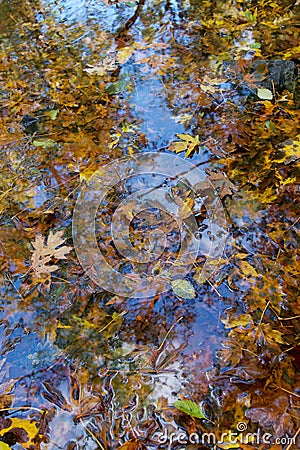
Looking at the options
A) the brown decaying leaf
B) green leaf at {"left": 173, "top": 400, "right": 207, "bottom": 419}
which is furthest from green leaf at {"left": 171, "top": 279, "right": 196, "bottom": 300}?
the brown decaying leaf

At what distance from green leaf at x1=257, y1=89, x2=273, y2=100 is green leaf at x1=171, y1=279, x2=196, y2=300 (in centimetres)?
127

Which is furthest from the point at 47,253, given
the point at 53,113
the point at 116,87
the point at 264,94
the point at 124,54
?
the point at 124,54

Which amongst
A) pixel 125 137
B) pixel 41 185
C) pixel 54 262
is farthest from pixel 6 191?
pixel 125 137

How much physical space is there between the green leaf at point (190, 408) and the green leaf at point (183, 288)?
384mm

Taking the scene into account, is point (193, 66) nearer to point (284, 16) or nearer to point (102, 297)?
point (284, 16)

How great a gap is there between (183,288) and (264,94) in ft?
4.39

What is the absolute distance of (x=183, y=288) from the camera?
5.06 ft

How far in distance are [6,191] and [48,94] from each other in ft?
2.65

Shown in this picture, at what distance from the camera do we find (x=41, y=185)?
196cm

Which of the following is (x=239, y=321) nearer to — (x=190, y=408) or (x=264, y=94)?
(x=190, y=408)

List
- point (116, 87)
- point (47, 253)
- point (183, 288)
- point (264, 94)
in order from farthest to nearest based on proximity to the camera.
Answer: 1. point (116, 87)
2. point (264, 94)
3. point (47, 253)
4. point (183, 288)

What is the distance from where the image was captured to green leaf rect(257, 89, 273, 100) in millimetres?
2233

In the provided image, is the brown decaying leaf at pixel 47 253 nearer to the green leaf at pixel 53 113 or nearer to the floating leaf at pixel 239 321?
the floating leaf at pixel 239 321

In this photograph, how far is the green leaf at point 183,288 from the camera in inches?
59.9
